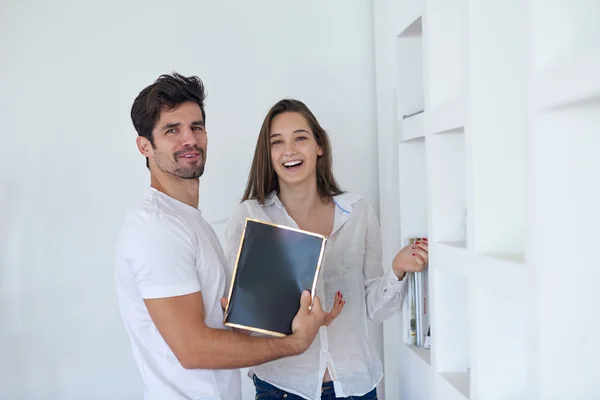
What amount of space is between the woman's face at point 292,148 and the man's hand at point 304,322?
0.51m

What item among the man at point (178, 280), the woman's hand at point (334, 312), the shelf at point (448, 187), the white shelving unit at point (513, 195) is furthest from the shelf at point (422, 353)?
the shelf at point (448, 187)

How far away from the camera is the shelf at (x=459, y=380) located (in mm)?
1436

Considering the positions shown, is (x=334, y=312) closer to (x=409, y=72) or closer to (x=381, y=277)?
(x=381, y=277)

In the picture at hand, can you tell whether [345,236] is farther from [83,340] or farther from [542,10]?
[83,340]

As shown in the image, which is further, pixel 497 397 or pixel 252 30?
pixel 252 30

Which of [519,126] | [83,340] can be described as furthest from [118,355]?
[519,126]

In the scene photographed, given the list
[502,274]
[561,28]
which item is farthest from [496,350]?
[561,28]

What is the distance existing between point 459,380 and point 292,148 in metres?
0.95

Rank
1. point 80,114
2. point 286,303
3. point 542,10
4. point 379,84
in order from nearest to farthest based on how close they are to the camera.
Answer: point 542,10, point 286,303, point 379,84, point 80,114

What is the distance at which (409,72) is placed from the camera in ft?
7.39

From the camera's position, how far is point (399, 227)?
2.49m

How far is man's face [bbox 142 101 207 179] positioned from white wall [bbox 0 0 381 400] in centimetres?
118

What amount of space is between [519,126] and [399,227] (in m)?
1.24

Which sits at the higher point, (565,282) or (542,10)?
(542,10)
